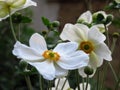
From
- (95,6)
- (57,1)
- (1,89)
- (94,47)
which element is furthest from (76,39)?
(57,1)

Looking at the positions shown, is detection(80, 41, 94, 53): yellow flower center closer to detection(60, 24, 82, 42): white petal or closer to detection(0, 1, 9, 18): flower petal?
detection(60, 24, 82, 42): white petal

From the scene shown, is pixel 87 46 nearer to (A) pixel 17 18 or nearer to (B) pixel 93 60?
(B) pixel 93 60

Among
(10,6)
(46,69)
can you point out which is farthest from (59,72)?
(10,6)

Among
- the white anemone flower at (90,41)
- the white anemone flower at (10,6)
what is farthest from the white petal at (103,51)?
the white anemone flower at (10,6)

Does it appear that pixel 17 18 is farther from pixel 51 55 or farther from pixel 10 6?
pixel 51 55

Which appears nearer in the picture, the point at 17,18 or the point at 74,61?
the point at 74,61

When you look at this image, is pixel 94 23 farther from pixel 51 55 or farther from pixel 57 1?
pixel 57 1

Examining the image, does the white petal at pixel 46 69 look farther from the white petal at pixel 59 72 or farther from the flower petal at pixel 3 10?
the flower petal at pixel 3 10
